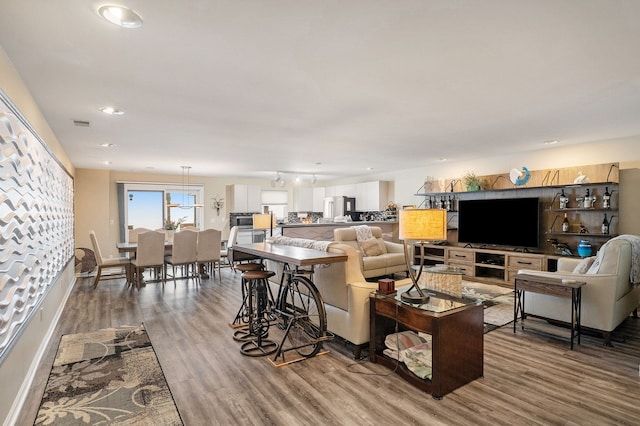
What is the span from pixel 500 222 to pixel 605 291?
9.57ft

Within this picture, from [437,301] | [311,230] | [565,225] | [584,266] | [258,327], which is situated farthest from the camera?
[311,230]

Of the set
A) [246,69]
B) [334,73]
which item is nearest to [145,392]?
[246,69]

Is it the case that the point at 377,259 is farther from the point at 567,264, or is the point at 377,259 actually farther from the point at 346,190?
the point at 346,190

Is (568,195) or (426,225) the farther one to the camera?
(568,195)

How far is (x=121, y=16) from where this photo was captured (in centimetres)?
176

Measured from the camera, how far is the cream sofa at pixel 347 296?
3055 millimetres

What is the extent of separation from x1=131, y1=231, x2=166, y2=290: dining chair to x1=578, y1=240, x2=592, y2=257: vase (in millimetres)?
6928

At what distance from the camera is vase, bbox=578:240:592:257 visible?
16.5 ft

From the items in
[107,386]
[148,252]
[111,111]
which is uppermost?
[111,111]

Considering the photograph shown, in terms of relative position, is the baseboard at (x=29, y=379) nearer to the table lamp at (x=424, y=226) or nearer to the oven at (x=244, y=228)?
the table lamp at (x=424, y=226)

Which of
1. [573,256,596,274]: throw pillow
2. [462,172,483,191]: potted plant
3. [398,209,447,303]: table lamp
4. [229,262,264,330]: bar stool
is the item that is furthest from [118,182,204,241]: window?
[573,256,596,274]: throw pillow

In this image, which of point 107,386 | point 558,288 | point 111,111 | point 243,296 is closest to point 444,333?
point 558,288

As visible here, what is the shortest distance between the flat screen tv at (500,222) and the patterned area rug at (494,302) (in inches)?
35.5

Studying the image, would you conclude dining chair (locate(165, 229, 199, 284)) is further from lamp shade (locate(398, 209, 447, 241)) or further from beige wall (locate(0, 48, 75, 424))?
lamp shade (locate(398, 209, 447, 241))
